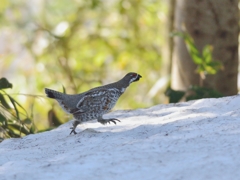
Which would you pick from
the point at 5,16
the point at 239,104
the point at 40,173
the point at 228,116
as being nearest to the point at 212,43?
the point at 239,104

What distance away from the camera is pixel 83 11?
408 inches

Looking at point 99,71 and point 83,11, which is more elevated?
point 83,11

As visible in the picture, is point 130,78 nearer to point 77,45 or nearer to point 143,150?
point 143,150

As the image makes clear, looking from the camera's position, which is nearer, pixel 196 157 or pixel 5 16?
pixel 196 157

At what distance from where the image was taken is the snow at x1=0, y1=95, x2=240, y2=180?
3.08 meters

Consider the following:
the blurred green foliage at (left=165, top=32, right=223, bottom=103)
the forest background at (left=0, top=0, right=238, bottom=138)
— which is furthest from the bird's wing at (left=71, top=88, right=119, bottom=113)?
the forest background at (left=0, top=0, right=238, bottom=138)

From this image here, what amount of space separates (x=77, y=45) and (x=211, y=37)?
158 inches

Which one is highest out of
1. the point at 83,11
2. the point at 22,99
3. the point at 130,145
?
the point at 83,11

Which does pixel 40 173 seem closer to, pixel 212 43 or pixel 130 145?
pixel 130 145

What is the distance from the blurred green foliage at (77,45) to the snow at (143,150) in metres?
5.06

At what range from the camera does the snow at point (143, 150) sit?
3.08 m

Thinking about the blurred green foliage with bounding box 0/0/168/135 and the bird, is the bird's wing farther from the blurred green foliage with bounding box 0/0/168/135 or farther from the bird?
the blurred green foliage with bounding box 0/0/168/135

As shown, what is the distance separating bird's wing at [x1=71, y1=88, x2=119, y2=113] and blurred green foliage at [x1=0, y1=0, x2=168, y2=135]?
4805 mm

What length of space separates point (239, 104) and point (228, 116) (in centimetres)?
48
